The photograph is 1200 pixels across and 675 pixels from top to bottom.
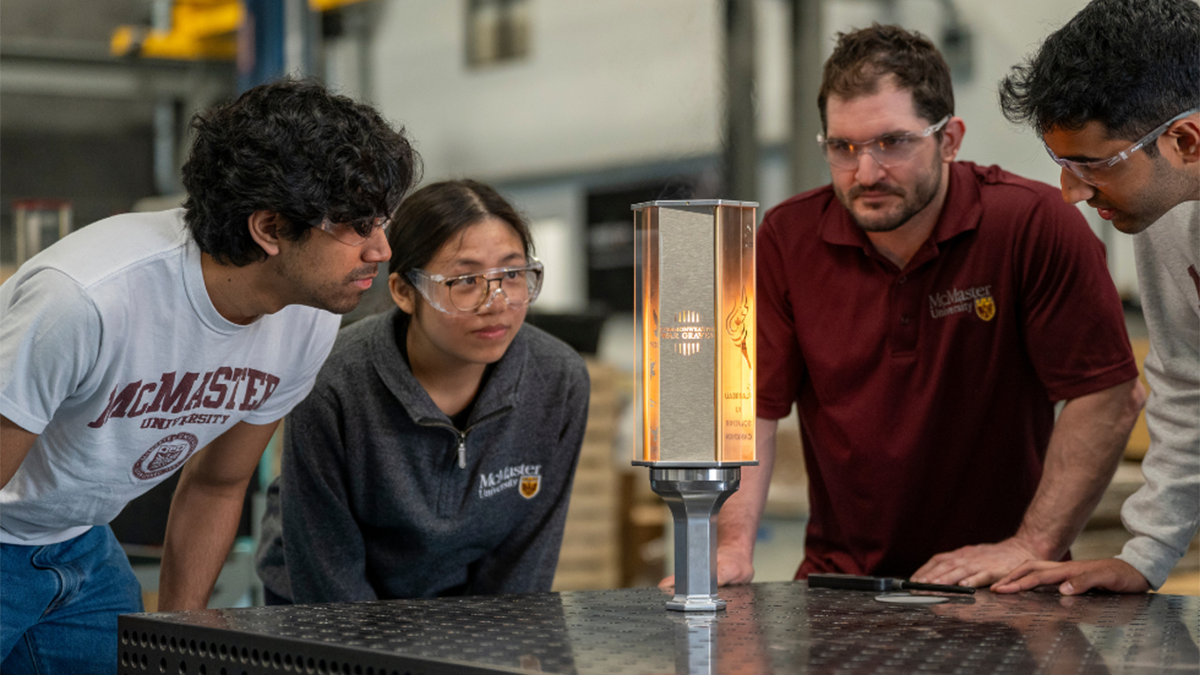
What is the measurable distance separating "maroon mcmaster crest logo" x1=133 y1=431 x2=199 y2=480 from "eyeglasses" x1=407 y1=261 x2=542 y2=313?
1.35 feet

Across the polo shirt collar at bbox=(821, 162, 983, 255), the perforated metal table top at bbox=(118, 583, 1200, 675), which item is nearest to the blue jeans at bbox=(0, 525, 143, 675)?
the perforated metal table top at bbox=(118, 583, 1200, 675)

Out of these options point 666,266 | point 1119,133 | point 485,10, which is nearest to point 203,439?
point 666,266

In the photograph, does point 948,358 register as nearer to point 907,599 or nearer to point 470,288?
point 907,599

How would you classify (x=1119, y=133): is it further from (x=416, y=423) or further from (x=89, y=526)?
(x=89, y=526)

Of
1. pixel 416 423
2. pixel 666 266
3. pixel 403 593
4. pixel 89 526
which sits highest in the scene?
pixel 666 266

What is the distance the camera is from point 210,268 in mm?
1433

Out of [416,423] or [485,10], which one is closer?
[416,423]

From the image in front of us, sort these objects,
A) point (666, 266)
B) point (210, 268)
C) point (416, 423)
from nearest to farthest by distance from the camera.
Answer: point (666, 266), point (210, 268), point (416, 423)

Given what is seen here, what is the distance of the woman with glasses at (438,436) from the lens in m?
1.74

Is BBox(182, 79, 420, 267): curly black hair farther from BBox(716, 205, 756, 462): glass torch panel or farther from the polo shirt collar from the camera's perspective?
the polo shirt collar

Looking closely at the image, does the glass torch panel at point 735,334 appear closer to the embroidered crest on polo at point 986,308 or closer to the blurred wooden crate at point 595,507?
the embroidered crest on polo at point 986,308

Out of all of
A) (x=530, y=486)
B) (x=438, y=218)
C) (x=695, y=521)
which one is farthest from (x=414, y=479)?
(x=695, y=521)

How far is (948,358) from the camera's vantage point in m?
1.78

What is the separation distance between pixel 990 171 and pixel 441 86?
5.64m
